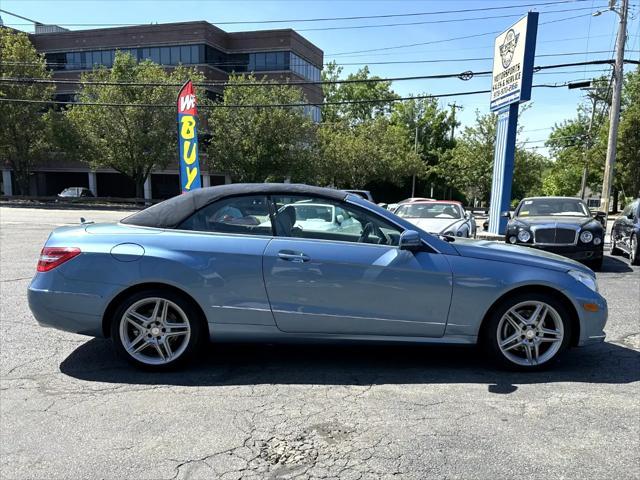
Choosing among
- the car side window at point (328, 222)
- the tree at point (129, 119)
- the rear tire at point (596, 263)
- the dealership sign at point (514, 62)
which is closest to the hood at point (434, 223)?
the rear tire at point (596, 263)

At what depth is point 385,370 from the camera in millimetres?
4223

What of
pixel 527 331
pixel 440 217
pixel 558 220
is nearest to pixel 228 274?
pixel 527 331

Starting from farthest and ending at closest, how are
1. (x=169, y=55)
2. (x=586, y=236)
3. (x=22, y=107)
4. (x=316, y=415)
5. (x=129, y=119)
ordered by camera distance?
(x=169, y=55)
(x=22, y=107)
(x=129, y=119)
(x=586, y=236)
(x=316, y=415)

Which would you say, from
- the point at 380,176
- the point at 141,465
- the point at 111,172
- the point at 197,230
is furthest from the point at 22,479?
the point at 111,172

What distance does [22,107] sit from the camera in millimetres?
37156

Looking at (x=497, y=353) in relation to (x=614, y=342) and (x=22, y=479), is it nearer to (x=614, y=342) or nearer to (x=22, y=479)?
(x=614, y=342)

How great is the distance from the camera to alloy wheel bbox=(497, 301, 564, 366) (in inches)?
162

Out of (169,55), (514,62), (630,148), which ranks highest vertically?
(169,55)

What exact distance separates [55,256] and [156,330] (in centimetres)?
106

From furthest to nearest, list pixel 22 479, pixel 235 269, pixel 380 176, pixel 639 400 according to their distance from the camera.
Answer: pixel 380 176 → pixel 235 269 → pixel 639 400 → pixel 22 479

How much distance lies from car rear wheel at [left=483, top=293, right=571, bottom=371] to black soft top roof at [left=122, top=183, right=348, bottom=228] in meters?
1.68

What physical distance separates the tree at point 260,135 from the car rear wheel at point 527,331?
101 feet

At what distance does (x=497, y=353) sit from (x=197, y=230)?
8.98 feet

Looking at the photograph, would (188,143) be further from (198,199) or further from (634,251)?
(634,251)
